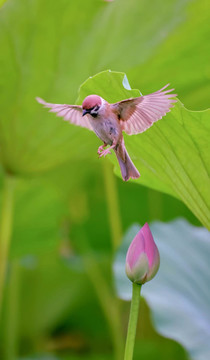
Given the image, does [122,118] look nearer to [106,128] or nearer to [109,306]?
[106,128]

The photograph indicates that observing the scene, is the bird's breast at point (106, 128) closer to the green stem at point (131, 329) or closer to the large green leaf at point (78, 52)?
the green stem at point (131, 329)

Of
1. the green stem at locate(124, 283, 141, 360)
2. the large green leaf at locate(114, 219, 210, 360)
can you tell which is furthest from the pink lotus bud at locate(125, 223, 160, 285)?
the large green leaf at locate(114, 219, 210, 360)

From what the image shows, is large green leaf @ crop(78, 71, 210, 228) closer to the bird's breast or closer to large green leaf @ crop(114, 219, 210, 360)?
the bird's breast

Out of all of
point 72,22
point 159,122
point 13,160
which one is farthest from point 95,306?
point 159,122

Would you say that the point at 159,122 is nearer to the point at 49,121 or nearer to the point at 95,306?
the point at 49,121

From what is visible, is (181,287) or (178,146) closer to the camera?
(178,146)

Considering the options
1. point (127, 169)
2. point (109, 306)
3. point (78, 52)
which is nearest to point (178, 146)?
point (127, 169)
